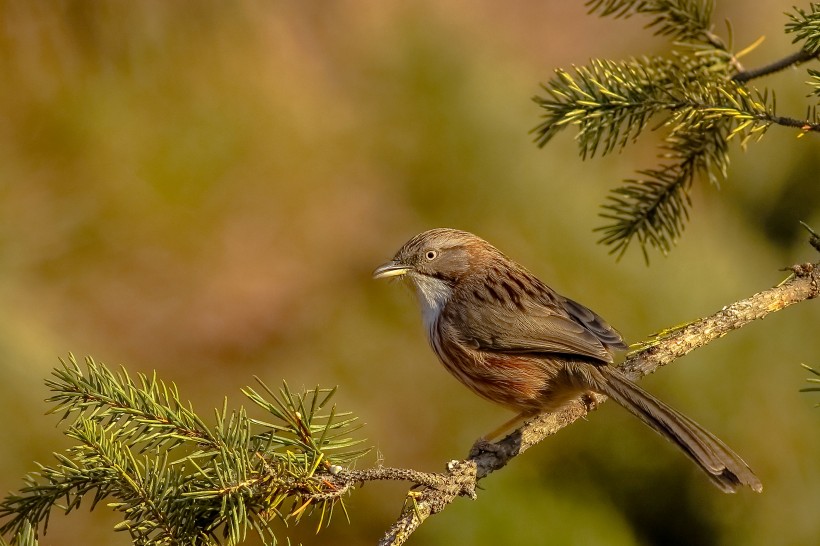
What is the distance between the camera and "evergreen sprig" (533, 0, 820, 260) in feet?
8.05

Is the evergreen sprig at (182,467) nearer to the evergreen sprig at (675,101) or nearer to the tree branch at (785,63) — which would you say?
the evergreen sprig at (675,101)

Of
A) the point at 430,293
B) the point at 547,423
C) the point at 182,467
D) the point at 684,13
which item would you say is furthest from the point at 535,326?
the point at 182,467

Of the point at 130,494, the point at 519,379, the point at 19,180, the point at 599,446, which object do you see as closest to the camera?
the point at 130,494

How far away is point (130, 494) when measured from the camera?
5.78 ft

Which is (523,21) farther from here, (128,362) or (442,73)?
(128,362)

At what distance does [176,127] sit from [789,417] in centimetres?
310

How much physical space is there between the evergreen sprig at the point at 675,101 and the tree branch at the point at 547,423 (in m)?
0.42

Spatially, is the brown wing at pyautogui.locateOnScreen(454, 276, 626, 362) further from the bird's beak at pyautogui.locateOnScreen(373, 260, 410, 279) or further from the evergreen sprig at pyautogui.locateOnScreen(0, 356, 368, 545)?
the evergreen sprig at pyautogui.locateOnScreen(0, 356, 368, 545)

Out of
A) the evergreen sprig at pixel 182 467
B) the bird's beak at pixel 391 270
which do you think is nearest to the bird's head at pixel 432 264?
the bird's beak at pixel 391 270

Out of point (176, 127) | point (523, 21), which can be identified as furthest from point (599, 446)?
point (523, 21)

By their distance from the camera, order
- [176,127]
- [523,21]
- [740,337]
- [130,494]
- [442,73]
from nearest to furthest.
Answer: [130,494] < [740,337] < [176,127] < [442,73] < [523,21]

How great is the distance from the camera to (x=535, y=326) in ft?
10.4

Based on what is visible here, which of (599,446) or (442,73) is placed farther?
(442,73)

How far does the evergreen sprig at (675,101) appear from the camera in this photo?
8.05 feet
